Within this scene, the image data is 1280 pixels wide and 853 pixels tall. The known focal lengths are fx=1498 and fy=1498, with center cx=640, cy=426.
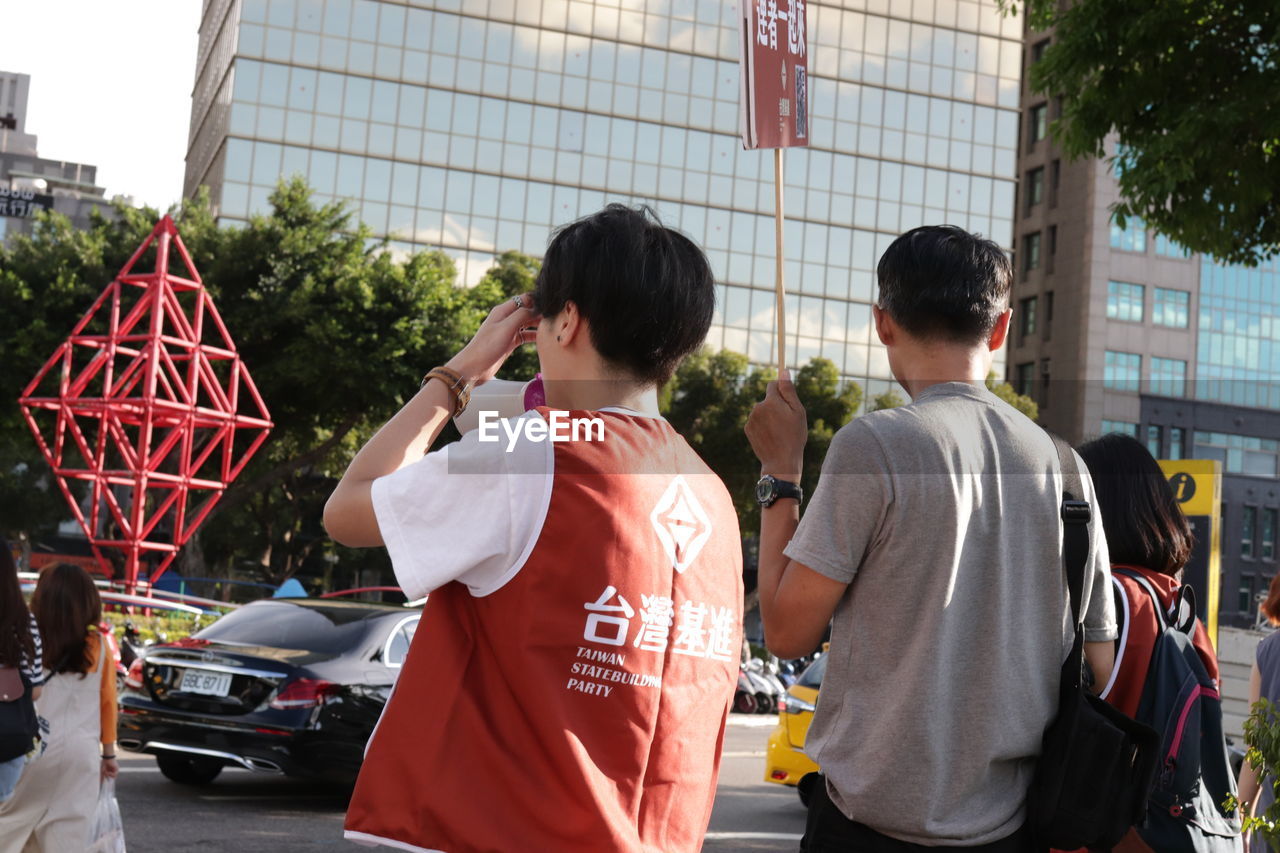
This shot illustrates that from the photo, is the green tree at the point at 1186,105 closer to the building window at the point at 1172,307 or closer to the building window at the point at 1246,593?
the building window at the point at 1172,307

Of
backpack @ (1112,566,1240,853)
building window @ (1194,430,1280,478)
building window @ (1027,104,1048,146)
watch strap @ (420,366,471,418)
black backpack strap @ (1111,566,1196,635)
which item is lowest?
backpack @ (1112,566,1240,853)

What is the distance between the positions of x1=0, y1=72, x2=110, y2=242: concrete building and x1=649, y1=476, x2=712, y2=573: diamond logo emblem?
71348 millimetres

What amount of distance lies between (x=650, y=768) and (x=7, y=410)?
29649 millimetres

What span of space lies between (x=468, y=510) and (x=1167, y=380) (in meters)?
61.3

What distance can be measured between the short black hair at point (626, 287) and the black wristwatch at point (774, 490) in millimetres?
565

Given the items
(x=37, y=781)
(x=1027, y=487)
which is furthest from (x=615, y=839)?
(x=37, y=781)

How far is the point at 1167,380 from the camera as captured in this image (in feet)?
195

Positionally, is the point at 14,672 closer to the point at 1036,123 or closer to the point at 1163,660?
the point at 1163,660

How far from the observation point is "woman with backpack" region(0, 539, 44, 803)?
484 cm

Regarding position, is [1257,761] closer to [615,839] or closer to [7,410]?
[615,839]

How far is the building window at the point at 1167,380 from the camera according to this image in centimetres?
5844

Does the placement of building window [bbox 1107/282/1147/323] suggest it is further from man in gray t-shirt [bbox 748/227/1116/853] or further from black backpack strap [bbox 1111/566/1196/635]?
man in gray t-shirt [bbox 748/227/1116/853]

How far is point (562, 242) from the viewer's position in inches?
81.4

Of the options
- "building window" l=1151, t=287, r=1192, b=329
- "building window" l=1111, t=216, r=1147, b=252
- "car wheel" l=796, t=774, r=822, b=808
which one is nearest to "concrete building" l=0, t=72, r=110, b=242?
"building window" l=1111, t=216, r=1147, b=252
